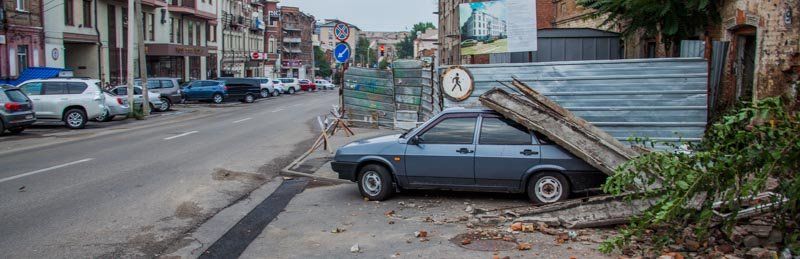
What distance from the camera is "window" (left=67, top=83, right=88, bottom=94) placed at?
23.3 meters

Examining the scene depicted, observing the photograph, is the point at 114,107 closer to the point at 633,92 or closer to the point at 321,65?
the point at 633,92

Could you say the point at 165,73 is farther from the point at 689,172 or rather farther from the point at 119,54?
the point at 689,172

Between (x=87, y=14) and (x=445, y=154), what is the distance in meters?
34.5

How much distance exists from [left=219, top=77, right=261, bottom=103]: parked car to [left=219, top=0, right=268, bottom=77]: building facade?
17920mm

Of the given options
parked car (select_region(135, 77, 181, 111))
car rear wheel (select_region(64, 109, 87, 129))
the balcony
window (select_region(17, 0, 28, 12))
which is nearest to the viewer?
car rear wheel (select_region(64, 109, 87, 129))

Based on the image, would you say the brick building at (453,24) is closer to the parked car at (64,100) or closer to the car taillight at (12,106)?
the parked car at (64,100)

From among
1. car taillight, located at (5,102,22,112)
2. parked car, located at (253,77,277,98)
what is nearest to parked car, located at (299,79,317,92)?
parked car, located at (253,77,277,98)

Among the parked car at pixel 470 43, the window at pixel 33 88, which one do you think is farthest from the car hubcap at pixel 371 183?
the window at pixel 33 88

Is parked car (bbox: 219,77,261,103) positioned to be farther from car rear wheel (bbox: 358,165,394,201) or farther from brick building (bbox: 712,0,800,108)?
car rear wheel (bbox: 358,165,394,201)

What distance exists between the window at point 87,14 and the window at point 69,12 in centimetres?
139

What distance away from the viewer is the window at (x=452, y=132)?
918 centimetres

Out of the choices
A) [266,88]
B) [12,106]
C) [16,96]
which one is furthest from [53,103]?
[266,88]

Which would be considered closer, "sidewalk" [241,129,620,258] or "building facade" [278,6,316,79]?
"sidewalk" [241,129,620,258]

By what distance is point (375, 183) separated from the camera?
951cm
